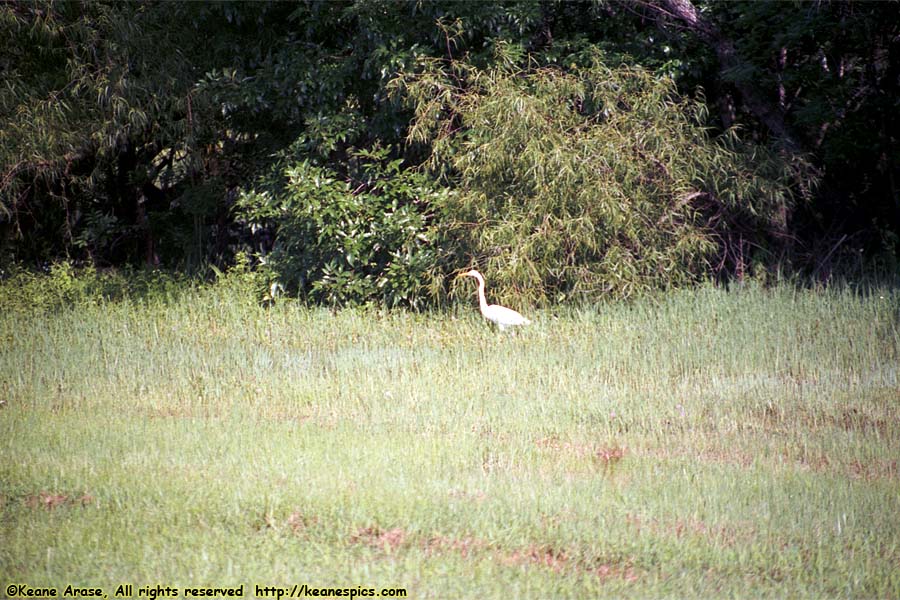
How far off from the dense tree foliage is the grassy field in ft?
4.38

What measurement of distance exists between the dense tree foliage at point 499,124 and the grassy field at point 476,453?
1334mm

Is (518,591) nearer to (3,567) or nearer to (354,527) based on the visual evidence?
(354,527)

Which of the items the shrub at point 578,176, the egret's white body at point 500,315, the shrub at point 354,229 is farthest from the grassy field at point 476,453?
the shrub at point 354,229

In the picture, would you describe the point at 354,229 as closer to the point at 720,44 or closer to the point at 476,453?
the point at 720,44

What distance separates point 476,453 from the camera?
6.89 m

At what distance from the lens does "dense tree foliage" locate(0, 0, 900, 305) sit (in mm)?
11852

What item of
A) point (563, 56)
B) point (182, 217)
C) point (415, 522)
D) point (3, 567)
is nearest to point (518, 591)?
point (415, 522)

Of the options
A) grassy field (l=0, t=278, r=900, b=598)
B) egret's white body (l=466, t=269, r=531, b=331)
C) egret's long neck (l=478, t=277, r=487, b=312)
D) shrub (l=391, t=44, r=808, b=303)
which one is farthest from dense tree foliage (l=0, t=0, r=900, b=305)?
grassy field (l=0, t=278, r=900, b=598)

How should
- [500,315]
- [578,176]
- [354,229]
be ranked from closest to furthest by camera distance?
[500,315]
[578,176]
[354,229]

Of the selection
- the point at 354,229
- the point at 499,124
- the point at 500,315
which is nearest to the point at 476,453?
the point at 500,315

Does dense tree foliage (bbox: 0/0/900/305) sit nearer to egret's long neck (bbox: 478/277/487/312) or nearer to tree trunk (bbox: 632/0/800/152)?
tree trunk (bbox: 632/0/800/152)

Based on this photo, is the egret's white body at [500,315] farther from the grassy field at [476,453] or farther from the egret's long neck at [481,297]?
the grassy field at [476,453]

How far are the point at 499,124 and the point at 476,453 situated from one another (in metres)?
5.64

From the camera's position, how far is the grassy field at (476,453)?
5.08 m
